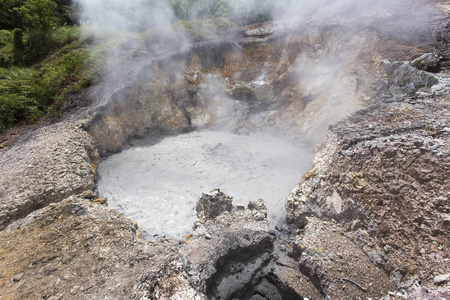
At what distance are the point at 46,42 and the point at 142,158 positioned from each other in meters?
8.05

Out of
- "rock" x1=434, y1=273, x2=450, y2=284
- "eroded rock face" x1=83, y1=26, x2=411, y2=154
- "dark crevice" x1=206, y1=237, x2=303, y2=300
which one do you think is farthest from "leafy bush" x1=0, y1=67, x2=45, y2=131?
"rock" x1=434, y1=273, x2=450, y2=284

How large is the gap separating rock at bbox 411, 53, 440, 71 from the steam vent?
28mm

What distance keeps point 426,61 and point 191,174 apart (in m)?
6.56

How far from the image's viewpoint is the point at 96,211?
12.6 ft

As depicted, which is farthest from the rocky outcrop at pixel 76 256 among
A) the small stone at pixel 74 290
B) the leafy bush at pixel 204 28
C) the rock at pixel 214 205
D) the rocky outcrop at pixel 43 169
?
the leafy bush at pixel 204 28

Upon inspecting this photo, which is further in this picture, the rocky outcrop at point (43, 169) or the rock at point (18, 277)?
the rocky outcrop at point (43, 169)

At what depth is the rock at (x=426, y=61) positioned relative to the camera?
5395mm

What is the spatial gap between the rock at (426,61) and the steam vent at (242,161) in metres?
0.03

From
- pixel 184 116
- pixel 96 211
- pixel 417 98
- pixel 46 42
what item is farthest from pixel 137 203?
pixel 46 42

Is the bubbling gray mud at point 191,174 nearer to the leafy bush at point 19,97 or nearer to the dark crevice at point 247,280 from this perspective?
the dark crevice at point 247,280

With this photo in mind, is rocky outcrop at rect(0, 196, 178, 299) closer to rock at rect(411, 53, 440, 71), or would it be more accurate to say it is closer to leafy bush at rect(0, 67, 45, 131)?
leafy bush at rect(0, 67, 45, 131)

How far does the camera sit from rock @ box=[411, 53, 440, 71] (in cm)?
539

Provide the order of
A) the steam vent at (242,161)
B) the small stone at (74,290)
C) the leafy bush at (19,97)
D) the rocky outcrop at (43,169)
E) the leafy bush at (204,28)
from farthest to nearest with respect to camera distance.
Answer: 1. the leafy bush at (204,28)
2. the leafy bush at (19,97)
3. the rocky outcrop at (43,169)
4. the steam vent at (242,161)
5. the small stone at (74,290)

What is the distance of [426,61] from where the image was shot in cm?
544
